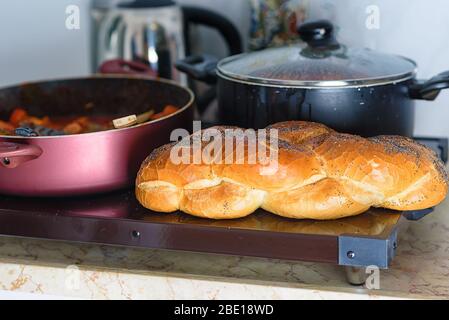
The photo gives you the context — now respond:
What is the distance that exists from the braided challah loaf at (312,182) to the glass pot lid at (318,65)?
0.13 m

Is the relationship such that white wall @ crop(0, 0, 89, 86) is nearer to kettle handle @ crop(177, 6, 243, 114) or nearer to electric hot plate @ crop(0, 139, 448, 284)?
kettle handle @ crop(177, 6, 243, 114)

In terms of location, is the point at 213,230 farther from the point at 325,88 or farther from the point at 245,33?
the point at 245,33

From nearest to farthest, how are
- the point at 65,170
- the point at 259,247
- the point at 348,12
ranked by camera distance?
the point at 259,247, the point at 65,170, the point at 348,12

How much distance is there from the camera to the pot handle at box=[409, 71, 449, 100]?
1002mm

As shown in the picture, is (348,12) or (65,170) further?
(348,12)

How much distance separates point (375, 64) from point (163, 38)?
57 centimetres

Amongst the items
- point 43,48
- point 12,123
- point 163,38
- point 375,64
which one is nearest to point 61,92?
point 12,123

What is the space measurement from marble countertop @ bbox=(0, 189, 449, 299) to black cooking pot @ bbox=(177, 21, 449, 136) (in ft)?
0.55

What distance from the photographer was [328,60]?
104cm

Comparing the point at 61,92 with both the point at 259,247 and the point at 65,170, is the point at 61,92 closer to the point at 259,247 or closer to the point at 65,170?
the point at 65,170

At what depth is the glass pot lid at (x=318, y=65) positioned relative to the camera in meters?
0.99

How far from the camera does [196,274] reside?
0.90m

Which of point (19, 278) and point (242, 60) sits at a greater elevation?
point (242, 60)

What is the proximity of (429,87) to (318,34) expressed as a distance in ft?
0.57
